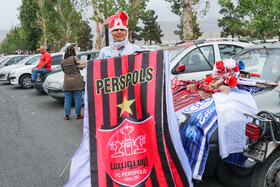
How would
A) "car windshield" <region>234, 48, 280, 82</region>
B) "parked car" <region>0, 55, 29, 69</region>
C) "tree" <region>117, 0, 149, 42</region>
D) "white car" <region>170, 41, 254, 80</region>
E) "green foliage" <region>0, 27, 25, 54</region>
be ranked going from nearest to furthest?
1. "car windshield" <region>234, 48, 280, 82</region>
2. "white car" <region>170, 41, 254, 80</region>
3. "tree" <region>117, 0, 149, 42</region>
4. "parked car" <region>0, 55, 29, 69</region>
5. "green foliage" <region>0, 27, 25, 54</region>

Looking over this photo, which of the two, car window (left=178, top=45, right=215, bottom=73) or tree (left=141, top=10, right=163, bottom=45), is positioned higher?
tree (left=141, top=10, right=163, bottom=45)

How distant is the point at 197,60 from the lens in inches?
239

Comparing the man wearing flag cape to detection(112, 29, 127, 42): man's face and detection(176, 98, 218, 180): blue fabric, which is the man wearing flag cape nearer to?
detection(176, 98, 218, 180): blue fabric

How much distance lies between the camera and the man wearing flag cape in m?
2.60

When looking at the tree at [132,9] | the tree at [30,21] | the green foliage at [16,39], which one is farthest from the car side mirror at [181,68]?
the green foliage at [16,39]

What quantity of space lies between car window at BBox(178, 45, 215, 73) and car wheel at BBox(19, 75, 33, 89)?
9122 millimetres

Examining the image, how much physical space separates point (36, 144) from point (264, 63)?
416 centimetres

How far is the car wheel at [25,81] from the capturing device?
1231 centimetres

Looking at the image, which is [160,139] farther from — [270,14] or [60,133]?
[270,14]

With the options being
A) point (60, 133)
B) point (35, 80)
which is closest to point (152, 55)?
point (60, 133)

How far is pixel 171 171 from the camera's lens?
262 centimetres

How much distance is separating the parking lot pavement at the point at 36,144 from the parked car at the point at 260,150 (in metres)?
1.96

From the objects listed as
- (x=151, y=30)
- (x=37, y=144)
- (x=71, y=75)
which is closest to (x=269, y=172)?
(x=37, y=144)

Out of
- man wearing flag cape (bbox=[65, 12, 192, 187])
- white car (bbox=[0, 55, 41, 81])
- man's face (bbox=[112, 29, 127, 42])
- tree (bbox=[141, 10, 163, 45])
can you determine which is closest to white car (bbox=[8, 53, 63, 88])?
white car (bbox=[0, 55, 41, 81])
